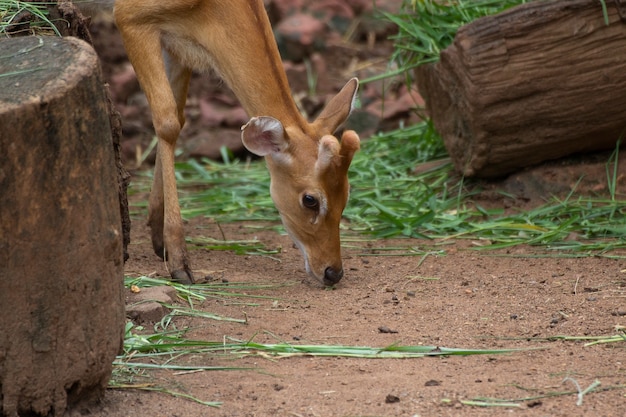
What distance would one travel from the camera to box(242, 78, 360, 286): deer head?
231 inches

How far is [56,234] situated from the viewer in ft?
11.4

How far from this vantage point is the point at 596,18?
23.1ft

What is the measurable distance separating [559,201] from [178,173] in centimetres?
369

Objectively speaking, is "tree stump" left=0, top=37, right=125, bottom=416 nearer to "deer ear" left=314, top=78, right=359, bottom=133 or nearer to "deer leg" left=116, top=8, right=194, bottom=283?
"deer leg" left=116, top=8, right=194, bottom=283

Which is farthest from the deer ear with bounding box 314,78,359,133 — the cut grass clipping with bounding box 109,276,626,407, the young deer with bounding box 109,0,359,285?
the cut grass clipping with bounding box 109,276,626,407

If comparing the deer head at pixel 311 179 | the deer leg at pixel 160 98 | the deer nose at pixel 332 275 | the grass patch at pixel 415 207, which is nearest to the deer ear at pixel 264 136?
the deer head at pixel 311 179

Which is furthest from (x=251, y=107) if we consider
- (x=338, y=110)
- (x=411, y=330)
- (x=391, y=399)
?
(x=391, y=399)

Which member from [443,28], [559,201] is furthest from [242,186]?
[559,201]

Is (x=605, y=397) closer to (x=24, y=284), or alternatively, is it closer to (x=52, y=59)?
(x=24, y=284)

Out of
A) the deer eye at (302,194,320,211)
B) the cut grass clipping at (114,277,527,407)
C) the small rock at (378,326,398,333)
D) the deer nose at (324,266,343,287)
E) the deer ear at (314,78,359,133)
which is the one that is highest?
the deer ear at (314,78,359,133)

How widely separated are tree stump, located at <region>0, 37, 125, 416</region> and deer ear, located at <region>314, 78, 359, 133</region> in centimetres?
268

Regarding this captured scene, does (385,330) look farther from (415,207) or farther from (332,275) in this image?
(415,207)

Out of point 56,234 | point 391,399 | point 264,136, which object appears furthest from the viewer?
point 264,136

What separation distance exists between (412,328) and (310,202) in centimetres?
129
